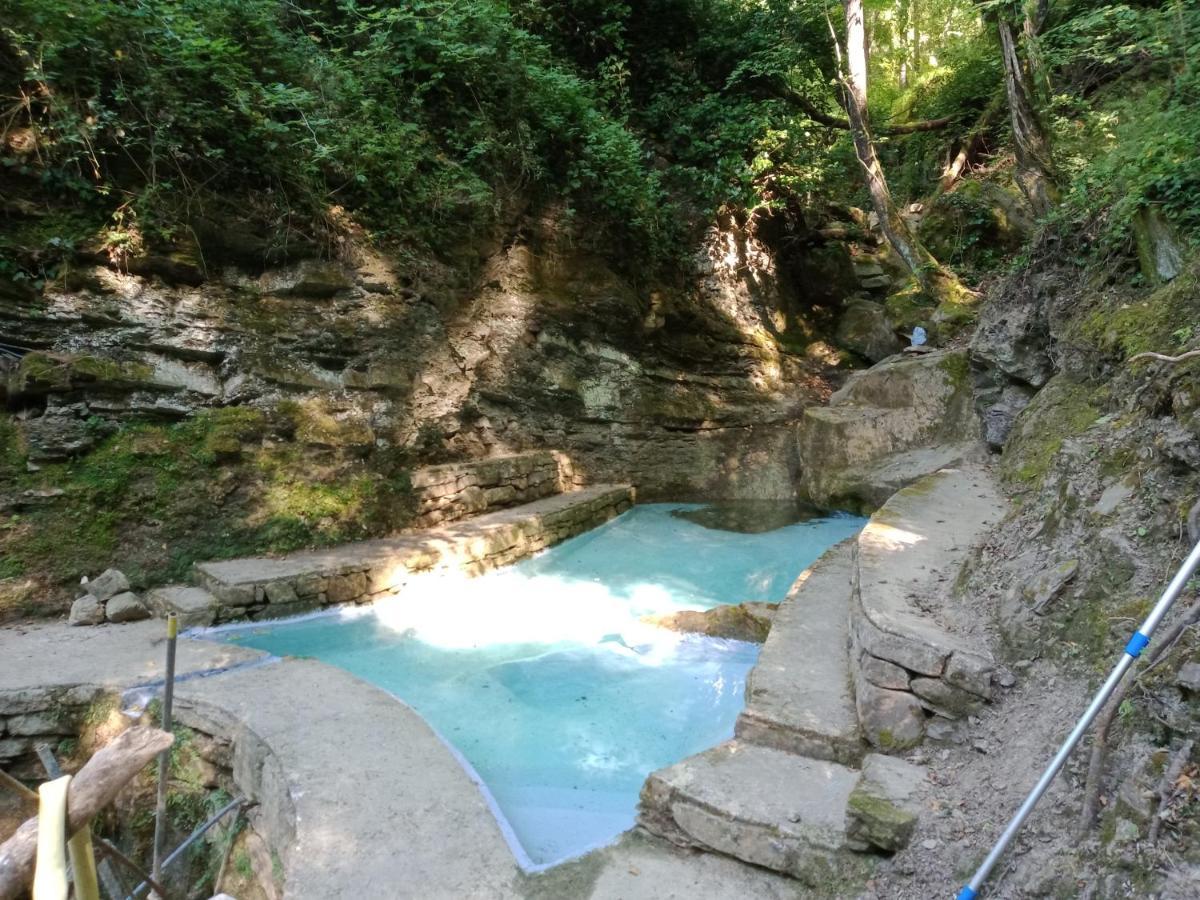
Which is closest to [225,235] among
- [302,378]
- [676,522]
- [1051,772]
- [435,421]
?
[302,378]

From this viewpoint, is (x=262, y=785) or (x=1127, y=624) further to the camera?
(x=262, y=785)

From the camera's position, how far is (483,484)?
7754 millimetres

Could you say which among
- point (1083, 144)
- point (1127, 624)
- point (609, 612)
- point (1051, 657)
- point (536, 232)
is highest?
point (1083, 144)

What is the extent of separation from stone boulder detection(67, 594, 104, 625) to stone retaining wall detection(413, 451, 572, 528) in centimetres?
A: 270

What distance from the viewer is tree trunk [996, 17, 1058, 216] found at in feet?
28.4

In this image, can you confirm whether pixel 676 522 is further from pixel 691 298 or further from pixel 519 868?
pixel 519 868

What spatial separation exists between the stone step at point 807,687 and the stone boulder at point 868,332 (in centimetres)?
754

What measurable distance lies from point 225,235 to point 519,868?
6117 mm

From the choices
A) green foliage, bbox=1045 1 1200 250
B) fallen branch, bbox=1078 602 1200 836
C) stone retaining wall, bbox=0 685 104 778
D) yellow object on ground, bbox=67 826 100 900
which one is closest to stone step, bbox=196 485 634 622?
stone retaining wall, bbox=0 685 104 778

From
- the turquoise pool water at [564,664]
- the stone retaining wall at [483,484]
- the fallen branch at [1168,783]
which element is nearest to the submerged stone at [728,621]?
the turquoise pool water at [564,664]

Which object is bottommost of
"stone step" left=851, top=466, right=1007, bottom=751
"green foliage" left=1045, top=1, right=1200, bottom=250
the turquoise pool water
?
the turquoise pool water

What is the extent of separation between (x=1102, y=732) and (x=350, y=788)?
9.71 ft

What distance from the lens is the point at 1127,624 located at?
8.55 feet

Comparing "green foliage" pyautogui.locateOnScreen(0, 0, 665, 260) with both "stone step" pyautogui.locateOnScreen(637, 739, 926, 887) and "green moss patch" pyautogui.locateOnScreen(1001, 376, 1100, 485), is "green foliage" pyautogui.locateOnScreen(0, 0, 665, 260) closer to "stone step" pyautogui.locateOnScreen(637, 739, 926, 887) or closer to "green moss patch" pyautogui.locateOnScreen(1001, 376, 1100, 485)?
"green moss patch" pyautogui.locateOnScreen(1001, 376, 1100, 485)
